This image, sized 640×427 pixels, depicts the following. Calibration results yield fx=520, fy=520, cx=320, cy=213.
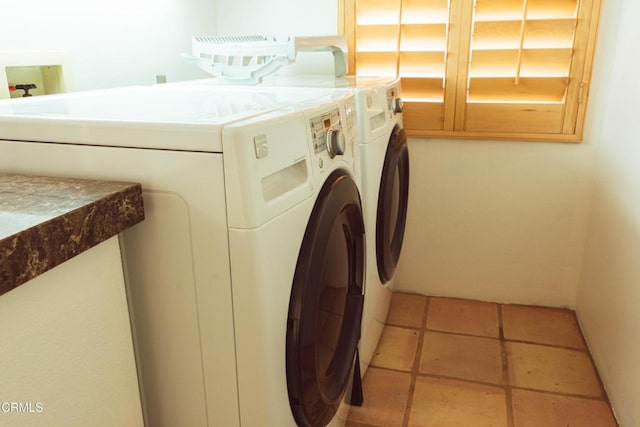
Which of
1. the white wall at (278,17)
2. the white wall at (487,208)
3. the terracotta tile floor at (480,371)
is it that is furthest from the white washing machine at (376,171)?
the white wall at (278,17)

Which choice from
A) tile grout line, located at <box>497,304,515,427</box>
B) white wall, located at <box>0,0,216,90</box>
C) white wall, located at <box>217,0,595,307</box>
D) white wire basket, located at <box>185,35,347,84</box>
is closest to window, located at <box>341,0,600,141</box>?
white wall, located at <box>217,0,595,307</box>

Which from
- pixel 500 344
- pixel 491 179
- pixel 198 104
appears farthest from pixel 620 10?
pixel 198 104

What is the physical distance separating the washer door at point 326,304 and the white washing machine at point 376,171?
0.21 meters

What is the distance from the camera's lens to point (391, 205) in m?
1.69

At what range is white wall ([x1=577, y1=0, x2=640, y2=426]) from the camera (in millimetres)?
1494

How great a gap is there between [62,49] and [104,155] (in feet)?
2.43

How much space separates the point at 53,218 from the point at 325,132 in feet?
1.75

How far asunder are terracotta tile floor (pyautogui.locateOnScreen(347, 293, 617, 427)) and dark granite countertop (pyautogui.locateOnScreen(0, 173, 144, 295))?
1.06m

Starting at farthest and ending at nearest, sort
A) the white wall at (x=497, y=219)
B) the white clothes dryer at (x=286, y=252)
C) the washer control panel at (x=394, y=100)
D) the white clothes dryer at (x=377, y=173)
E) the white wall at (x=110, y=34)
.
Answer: the white wall at (x=497, y=219) < the washer control panel at (x=394, y=100) < the white clothes dryer at (x=377, y=173) < the white wall at (x=110, y=34) < the white clothes dryer at (x=286, y=252)

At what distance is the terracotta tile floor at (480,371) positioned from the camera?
1.58 meters

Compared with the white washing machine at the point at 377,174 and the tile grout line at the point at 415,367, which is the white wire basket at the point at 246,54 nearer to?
the white washing machine at the point at 377,174

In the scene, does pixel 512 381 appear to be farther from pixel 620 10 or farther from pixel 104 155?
pixel 104 155

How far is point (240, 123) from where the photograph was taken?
0.80 m

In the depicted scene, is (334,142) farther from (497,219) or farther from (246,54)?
(497,219)
